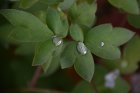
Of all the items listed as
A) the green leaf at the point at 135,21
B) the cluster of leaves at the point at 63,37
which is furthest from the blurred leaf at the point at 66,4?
the green leaf at the point at 135,21

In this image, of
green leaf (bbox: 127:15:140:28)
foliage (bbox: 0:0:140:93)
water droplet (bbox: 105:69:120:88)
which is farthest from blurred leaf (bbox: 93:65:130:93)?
foliage (bbox: 0:0:140:93)

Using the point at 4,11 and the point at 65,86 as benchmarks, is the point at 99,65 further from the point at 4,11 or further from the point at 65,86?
the point at 4,11

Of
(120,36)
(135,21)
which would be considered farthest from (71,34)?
(135,21)

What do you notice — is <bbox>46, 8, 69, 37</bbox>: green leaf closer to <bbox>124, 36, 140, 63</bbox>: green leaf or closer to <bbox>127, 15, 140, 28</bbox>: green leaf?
<bbox>127, 15, 140, 28</bbox>: green leaf

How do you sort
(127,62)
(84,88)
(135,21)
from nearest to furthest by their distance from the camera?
(135,21) < (84,88) < (127,62)

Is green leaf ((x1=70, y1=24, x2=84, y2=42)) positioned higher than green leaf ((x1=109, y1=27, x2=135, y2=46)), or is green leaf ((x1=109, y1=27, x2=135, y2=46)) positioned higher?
green leaf ((x1=70, y1=24, x2=84, y2=42))

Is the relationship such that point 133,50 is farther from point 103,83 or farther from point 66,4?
point 66,4

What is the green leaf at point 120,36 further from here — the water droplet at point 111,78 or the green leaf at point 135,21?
the water droplet at point 111,78
